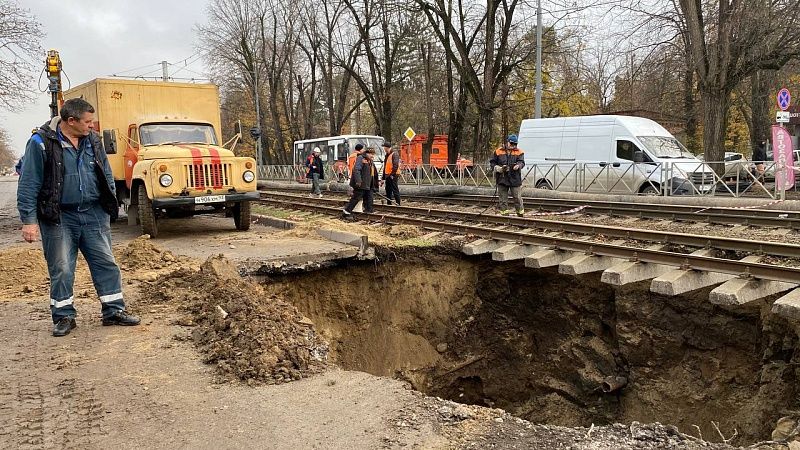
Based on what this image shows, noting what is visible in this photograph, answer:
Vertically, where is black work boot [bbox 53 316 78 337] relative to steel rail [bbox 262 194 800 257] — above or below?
below

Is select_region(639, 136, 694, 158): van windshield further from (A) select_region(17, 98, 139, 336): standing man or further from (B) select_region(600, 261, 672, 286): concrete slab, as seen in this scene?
(A) select_region(17, 98, 139, 336): standing man

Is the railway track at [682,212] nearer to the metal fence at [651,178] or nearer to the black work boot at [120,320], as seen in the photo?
the metal fence at [651,178]

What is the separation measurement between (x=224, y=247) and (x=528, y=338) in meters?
5.01

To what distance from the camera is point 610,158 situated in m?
17.2

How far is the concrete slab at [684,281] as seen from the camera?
20.1ft

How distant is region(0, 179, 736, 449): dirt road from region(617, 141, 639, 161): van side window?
14.6 meters

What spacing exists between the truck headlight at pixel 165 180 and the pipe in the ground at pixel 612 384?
764 cm

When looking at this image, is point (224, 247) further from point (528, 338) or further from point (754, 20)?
point (754, 20)

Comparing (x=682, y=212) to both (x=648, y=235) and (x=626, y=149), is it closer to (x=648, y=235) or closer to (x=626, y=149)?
(x=648, y=235)

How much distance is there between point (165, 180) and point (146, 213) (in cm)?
88

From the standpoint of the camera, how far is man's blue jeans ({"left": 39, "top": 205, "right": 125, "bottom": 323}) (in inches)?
192

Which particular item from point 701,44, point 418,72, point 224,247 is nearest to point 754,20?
point 701,44

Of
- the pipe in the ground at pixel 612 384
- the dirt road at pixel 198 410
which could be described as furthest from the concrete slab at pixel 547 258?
the dirt road at pixel 198 410

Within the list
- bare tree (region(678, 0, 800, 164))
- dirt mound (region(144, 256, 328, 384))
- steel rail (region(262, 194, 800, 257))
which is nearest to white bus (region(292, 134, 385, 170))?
bare tree (region(678, 0, 800, 164))
